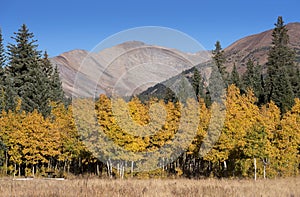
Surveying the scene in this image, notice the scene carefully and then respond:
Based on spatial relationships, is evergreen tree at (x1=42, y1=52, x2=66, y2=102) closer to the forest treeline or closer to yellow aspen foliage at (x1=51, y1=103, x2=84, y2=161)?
the forest treeline

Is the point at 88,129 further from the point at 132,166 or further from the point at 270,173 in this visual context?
the point at 270,173

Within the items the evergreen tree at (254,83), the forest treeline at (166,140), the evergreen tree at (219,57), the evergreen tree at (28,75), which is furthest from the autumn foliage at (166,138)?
the evergreen tree at (219,57)

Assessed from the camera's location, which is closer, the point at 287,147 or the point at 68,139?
the point at 287,147

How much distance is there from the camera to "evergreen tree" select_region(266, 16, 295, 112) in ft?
225

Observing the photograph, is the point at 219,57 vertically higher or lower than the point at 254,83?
higher

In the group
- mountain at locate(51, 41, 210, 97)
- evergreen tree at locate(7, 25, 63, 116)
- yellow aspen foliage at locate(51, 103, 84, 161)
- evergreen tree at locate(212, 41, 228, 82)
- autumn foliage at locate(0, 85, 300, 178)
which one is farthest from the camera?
evergreen tree at locate(212, 41, 228, 82)

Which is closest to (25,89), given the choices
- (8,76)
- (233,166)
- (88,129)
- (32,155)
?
(8,76)

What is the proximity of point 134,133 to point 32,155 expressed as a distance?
1251cm

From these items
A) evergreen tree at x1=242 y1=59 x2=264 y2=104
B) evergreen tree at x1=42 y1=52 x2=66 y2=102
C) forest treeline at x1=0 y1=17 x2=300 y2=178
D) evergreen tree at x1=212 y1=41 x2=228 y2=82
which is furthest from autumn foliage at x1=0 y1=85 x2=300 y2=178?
evergreen tree at x1=212 y1=41 x2=228 y2=82

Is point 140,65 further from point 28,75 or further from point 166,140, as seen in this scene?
point 28,75

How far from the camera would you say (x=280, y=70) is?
79062mm

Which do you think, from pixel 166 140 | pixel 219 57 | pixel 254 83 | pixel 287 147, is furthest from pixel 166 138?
pixel 219 57

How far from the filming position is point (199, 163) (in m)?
47.0

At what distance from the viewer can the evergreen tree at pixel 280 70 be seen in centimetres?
6869
